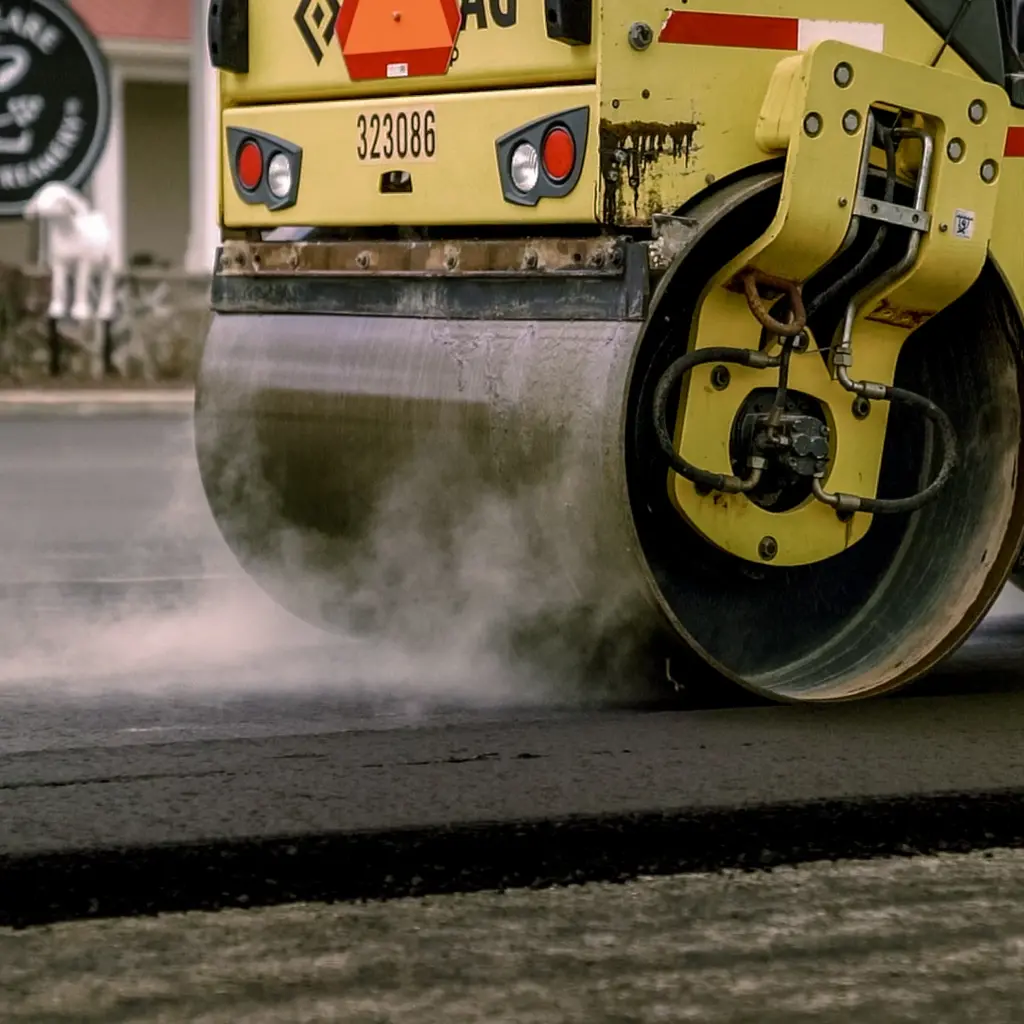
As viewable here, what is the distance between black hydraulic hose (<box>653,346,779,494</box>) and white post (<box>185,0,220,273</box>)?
54.0 ft

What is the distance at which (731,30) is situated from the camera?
14.2 feet

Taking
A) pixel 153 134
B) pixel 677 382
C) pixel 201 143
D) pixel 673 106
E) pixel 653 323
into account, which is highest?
pixel 153 134

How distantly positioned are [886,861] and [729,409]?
1.12 m

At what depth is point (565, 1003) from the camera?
296cm

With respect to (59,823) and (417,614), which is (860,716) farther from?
(59,823)

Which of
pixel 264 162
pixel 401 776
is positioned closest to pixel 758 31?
pixel 264 162

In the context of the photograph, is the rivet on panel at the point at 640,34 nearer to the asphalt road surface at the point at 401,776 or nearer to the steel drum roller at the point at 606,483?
the steel drum roller at the point at 606,483

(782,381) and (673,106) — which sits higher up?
(673,106)

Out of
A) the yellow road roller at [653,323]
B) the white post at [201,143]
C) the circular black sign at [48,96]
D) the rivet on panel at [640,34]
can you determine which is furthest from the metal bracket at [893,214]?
the white post at [201,143]

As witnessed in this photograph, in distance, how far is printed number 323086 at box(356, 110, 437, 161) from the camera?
4.76m

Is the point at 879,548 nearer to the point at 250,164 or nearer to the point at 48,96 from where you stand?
the point at 250,164

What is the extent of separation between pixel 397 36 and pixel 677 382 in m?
1.06

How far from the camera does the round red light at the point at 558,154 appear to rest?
4387mm

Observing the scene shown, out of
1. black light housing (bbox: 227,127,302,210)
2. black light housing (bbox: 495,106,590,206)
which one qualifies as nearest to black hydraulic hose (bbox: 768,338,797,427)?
black light housing (bbox: 495,106,590,206)
